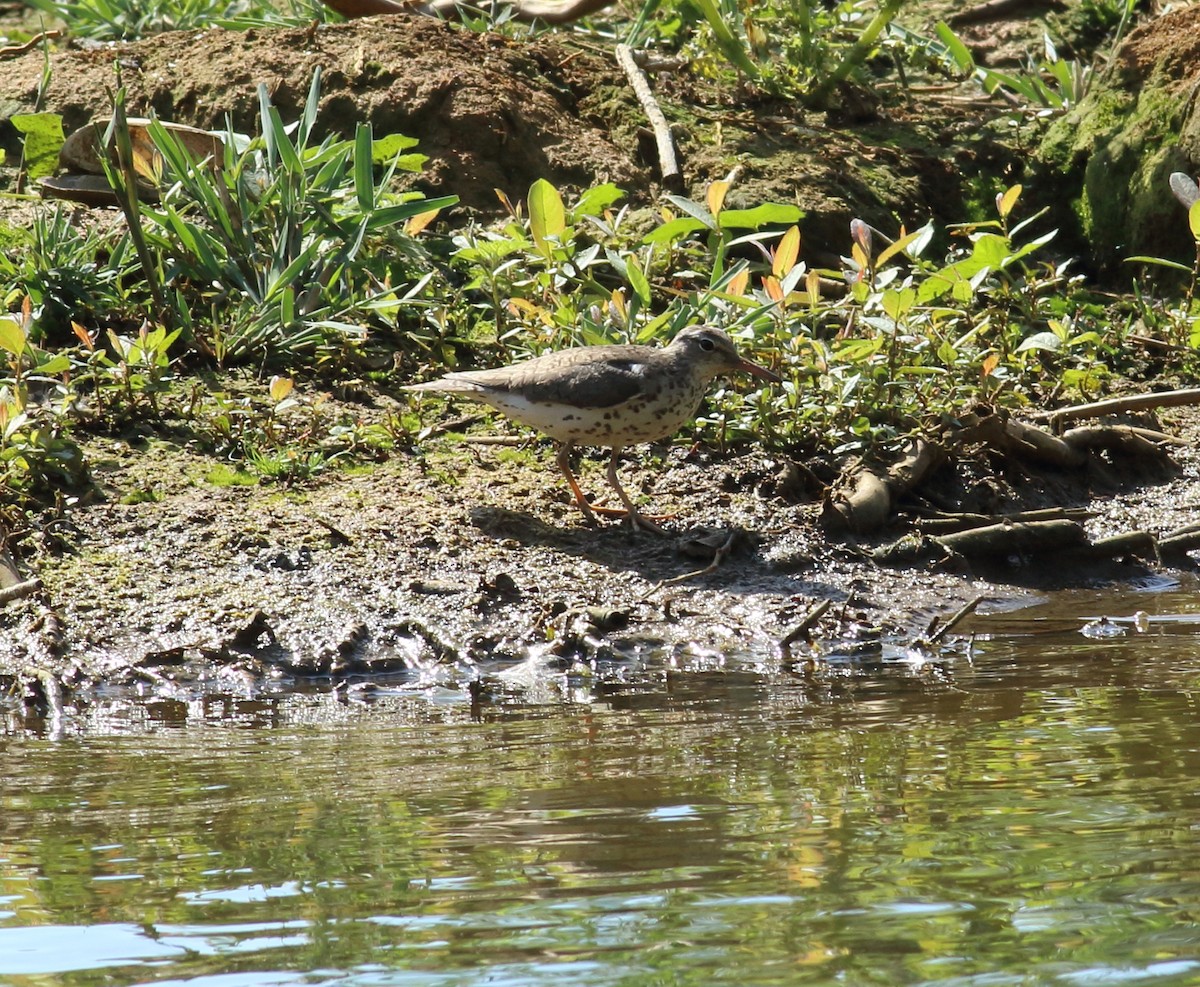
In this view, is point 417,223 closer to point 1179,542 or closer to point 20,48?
point 20,48

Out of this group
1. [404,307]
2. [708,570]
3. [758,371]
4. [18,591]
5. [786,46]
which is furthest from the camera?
[786,46]

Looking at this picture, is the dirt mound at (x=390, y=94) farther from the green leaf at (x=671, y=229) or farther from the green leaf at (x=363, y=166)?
the green leaf at (x=363, y=166)

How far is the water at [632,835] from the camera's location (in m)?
3.01

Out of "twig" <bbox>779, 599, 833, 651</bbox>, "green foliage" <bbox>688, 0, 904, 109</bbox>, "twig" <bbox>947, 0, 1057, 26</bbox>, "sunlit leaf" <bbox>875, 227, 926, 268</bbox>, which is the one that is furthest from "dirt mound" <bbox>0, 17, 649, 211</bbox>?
"twig" <bbox>779, 599, 833, 651</bbox>

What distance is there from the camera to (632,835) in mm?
3771

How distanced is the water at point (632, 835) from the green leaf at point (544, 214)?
310cm

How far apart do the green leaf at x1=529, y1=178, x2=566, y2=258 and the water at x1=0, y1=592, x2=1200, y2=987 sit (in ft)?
10.2

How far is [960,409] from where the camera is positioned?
7.74m

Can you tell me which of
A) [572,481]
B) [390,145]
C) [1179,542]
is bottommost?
[1179,542]

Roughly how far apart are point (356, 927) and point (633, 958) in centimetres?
60

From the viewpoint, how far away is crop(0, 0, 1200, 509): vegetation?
7523 millimetres

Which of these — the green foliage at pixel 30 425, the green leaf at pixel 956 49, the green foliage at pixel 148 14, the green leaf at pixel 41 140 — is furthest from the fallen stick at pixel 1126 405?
the green foliage at pixel 148 14

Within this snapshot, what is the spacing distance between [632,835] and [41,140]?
22.6 ft

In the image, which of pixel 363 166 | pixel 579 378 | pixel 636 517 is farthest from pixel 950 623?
pixel 363 166
